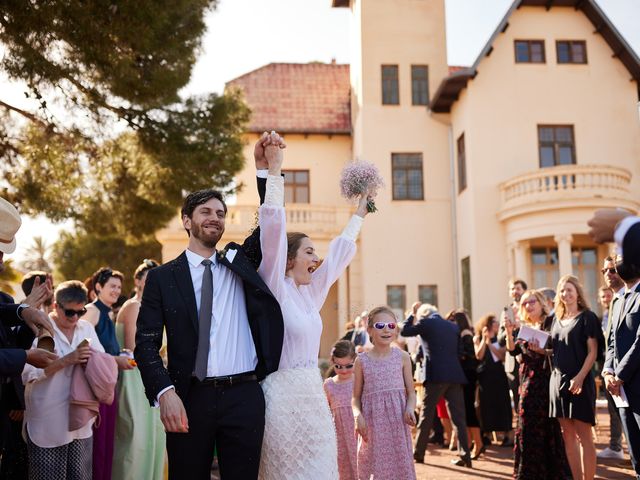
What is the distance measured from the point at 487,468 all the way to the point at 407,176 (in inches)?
611

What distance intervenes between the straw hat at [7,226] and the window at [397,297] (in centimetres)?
1920

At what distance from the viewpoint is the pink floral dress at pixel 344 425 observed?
6.50 meters

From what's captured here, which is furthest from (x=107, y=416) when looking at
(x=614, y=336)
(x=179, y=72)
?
(x=179, y=72)

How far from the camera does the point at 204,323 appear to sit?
11.8 ft

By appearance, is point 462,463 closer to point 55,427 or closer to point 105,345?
point 105,345

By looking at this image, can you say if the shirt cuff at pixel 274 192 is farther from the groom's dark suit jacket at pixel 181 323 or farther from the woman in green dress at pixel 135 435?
the woman in green dress at pixel 135 435

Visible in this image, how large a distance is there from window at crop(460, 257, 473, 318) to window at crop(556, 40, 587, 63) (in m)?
7.04

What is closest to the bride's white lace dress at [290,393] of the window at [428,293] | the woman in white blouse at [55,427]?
the woman in white blouse at [55,427]

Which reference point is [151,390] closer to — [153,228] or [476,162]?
[153,228]

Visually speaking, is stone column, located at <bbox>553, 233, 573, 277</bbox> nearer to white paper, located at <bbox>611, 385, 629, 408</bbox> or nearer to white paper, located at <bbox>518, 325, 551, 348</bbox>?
white paper, located at <bbox>518, 325, 551, 348</bbox>

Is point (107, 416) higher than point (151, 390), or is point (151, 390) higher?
point (151, 390)

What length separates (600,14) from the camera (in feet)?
72.1

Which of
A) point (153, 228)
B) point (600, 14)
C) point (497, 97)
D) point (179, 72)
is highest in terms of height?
point (600, 14)

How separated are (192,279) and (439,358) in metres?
A: 6.21
